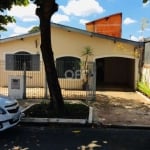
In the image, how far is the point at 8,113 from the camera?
8.51 metres

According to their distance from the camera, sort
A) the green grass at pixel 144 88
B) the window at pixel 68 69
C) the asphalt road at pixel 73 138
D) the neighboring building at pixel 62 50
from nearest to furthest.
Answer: the asphalt road at pixel 73 138, the green grass at pixel 144 88, the window at pixel 68 69, the neighboring building at pixel 62 50

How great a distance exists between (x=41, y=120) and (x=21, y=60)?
11299mm

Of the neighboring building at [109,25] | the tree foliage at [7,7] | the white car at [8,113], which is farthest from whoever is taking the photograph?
the neighboring building at [109,25]

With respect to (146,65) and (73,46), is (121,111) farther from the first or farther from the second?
(73,46)

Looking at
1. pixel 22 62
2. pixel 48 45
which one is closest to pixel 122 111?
pixel 48 45

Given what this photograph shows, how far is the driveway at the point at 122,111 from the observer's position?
10721mm

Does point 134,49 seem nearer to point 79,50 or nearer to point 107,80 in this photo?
point 79,50

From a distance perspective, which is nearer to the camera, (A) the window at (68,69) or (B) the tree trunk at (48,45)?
(B) the tree trunk at (48,45)

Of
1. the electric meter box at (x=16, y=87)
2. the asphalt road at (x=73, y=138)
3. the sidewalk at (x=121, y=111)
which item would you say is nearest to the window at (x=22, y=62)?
the electric meter box at (x=16, y=87)

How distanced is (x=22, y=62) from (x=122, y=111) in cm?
1010

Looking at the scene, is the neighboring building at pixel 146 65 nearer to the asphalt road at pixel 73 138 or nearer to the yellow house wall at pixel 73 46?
the yellow house wall at pixel 73 46

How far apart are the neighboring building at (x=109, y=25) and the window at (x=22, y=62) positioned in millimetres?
9078

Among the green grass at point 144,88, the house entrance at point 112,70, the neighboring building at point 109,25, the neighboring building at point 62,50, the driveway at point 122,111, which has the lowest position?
the driveway at point 122,111

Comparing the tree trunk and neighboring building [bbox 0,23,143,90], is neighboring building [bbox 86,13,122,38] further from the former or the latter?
the tree trunk
